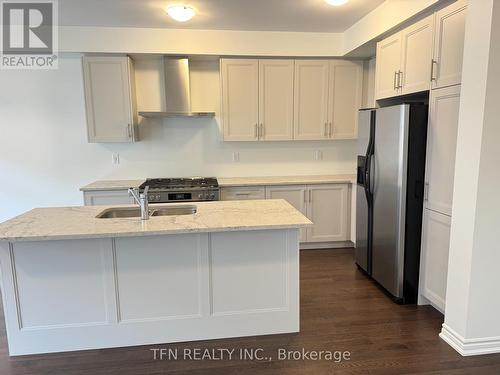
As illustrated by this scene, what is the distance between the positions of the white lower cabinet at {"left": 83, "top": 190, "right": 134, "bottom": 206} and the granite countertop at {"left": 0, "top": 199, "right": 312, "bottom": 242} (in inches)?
47.6

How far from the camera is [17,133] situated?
4.23m

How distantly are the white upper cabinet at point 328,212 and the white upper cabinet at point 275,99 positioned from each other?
2.72ft

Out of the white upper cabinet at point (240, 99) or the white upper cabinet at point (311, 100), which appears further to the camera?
the white upper cabinet at point (311, 100)

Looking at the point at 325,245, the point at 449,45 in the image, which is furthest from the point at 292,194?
the point at 449,45

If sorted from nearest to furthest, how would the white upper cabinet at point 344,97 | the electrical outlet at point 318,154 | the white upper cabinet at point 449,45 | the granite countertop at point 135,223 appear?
1. the granite countertop at point 135,223
2. the white upper cabinet at point 449,45
3. the white upper cabinet at point 344,97
4. the electrical outlet at point 318,154

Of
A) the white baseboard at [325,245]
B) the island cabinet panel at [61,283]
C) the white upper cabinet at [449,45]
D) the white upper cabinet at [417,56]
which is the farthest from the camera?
the white baseboard at [325,245]

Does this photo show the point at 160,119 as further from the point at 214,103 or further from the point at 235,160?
the point at 235,160

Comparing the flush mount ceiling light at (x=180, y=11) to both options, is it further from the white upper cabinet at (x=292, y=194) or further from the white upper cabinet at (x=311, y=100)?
the white upper cabinet at (x=292, y=194)

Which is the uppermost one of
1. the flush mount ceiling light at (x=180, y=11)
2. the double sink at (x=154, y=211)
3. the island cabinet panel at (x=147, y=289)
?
the flush mount ceiling light at (x=180, y=11)

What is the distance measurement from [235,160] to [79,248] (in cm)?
→ 264

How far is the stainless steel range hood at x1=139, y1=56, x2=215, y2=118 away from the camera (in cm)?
408

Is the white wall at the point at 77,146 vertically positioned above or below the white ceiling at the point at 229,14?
below

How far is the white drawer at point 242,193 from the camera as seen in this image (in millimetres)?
4090

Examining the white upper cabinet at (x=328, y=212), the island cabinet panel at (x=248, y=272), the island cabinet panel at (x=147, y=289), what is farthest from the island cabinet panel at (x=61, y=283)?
the white upper cabinet at (x=328, y=212)
